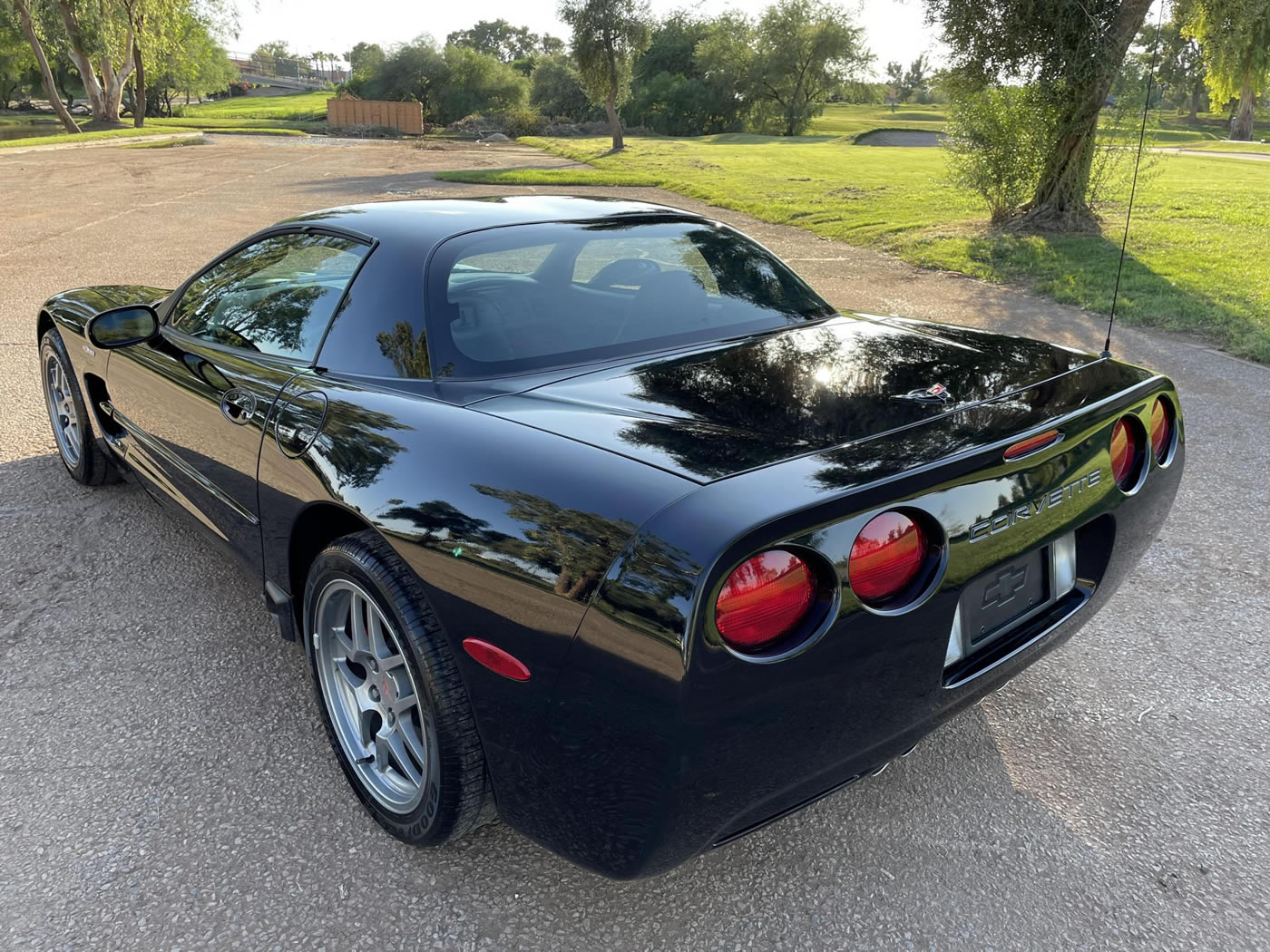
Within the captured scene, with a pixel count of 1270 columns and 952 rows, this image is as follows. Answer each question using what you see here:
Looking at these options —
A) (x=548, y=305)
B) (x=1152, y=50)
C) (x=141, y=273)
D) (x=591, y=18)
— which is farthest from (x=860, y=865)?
(x=591, y=18)

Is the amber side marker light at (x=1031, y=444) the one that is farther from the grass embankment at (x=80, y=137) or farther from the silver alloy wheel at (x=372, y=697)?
the grass embankment at (x=80, y=137)

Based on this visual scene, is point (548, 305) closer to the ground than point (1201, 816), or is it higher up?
higher up

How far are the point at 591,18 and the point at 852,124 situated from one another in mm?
31110

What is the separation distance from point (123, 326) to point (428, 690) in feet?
6.90

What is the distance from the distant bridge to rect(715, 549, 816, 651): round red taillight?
167 m

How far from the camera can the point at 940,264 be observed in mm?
10586

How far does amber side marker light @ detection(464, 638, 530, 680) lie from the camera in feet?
5.46

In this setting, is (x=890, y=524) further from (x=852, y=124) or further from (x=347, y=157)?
(x=852, y=124)

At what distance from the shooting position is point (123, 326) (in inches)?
124

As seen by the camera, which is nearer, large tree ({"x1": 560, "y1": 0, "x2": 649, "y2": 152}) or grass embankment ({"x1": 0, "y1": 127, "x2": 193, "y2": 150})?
grass embankment ({"x1": 0, "y1": 127, "x2": 193, "y2": 150})

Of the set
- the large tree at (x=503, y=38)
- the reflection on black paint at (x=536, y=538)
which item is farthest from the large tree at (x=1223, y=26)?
the large tree at (x=503, y=38)

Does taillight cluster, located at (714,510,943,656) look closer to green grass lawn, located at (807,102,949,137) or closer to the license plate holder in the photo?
the license plate holder

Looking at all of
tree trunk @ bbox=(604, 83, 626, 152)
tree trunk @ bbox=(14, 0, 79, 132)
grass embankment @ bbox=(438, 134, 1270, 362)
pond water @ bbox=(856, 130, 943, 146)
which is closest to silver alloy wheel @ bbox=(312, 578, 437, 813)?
grass embankment @ bbox=(438, 134, 1270, 362)

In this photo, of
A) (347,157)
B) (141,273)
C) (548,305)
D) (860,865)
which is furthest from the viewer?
(347,157)
